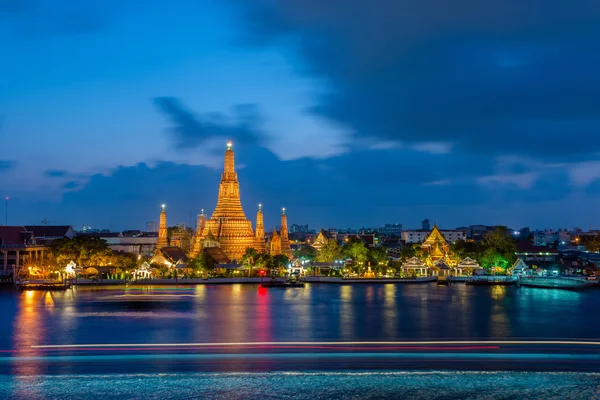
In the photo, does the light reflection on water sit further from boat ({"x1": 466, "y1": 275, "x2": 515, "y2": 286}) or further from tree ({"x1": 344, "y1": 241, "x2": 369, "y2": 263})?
tree ({"x1": 344, "y1": 241, "x2": 369, "y2": 263})

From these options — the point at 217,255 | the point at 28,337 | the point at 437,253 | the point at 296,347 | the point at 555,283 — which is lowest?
the point at 296,347

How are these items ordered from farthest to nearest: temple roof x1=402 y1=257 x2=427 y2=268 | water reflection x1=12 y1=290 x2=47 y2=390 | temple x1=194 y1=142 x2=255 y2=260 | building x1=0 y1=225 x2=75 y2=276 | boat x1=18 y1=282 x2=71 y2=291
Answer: temple x1=194 y1=142 x2=255 y2=260 < temple roof x1=402 y1=257 x2=427 y2=268 < building x1=0 y1=225 x2=75 y2=276 < boat x1=18 y1=282 x2=71 y2=291 < water reflection x1=12 y1=290 x2=47 y2=390

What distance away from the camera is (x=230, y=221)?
54250 mm

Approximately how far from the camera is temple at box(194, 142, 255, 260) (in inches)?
2098

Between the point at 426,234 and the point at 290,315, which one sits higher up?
the point at 426,234

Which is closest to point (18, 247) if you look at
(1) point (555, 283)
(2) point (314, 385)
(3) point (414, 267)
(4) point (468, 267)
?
(3) point (414, 267)

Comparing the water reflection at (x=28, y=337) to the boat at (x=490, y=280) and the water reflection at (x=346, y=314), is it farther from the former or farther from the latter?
the boat at (x=490, y=280)

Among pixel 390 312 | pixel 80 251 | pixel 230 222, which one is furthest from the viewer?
pixel 230 222

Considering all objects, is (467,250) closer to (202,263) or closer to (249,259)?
(249,259)

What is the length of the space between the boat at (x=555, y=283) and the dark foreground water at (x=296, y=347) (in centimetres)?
918

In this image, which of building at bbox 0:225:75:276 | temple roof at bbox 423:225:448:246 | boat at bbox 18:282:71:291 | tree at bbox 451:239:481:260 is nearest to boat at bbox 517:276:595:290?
tree at bbox 451:239:481:260

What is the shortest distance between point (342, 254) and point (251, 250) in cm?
904

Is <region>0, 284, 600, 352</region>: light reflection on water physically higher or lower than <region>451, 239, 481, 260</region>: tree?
lower

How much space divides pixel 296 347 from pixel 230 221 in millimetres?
34697
